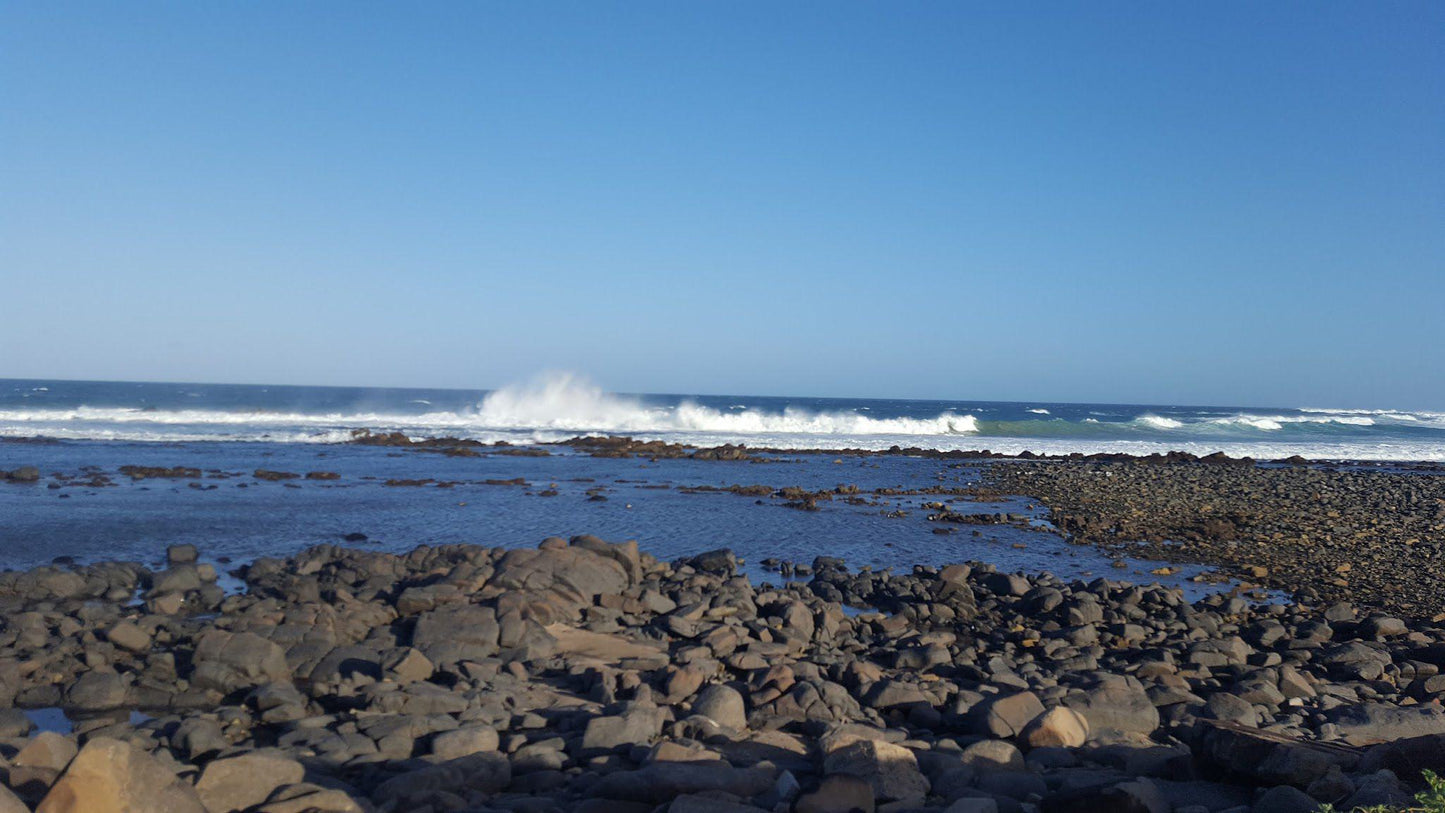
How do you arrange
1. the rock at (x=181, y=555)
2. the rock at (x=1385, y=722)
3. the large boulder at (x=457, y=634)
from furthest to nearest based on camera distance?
1. the rock at (x=181, y=555)
2. the large boulder at (x=457, y=634)
3. the rock at (x=1385, y=722)

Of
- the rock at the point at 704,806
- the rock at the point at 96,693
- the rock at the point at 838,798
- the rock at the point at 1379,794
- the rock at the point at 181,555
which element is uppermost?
the rock at the point at 1379,794

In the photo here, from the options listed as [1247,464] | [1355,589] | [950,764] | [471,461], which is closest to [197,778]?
[950,764]

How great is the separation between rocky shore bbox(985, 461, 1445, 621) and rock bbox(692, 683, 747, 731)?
9.94 meters

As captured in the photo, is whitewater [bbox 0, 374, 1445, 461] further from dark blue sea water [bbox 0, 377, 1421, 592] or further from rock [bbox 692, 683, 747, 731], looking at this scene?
rock [bbox 692, 683, 747, 731]

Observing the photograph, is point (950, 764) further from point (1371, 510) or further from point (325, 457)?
point (325, 457)

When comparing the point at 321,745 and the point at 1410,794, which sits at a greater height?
the point at 1410,794

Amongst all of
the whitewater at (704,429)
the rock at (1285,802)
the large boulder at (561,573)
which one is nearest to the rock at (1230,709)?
the rock at (1285,802)

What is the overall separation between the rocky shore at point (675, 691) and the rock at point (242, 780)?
15 millimetres

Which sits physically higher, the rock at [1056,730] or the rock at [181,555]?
the rock at [1056,730]

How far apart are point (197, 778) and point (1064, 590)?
10.8 m

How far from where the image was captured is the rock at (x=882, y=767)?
19.4 feet

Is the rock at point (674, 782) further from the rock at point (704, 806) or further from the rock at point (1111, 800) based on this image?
the rock at point (1111, 800)

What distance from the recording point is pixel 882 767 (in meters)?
6.04

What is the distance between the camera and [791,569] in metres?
15.5
